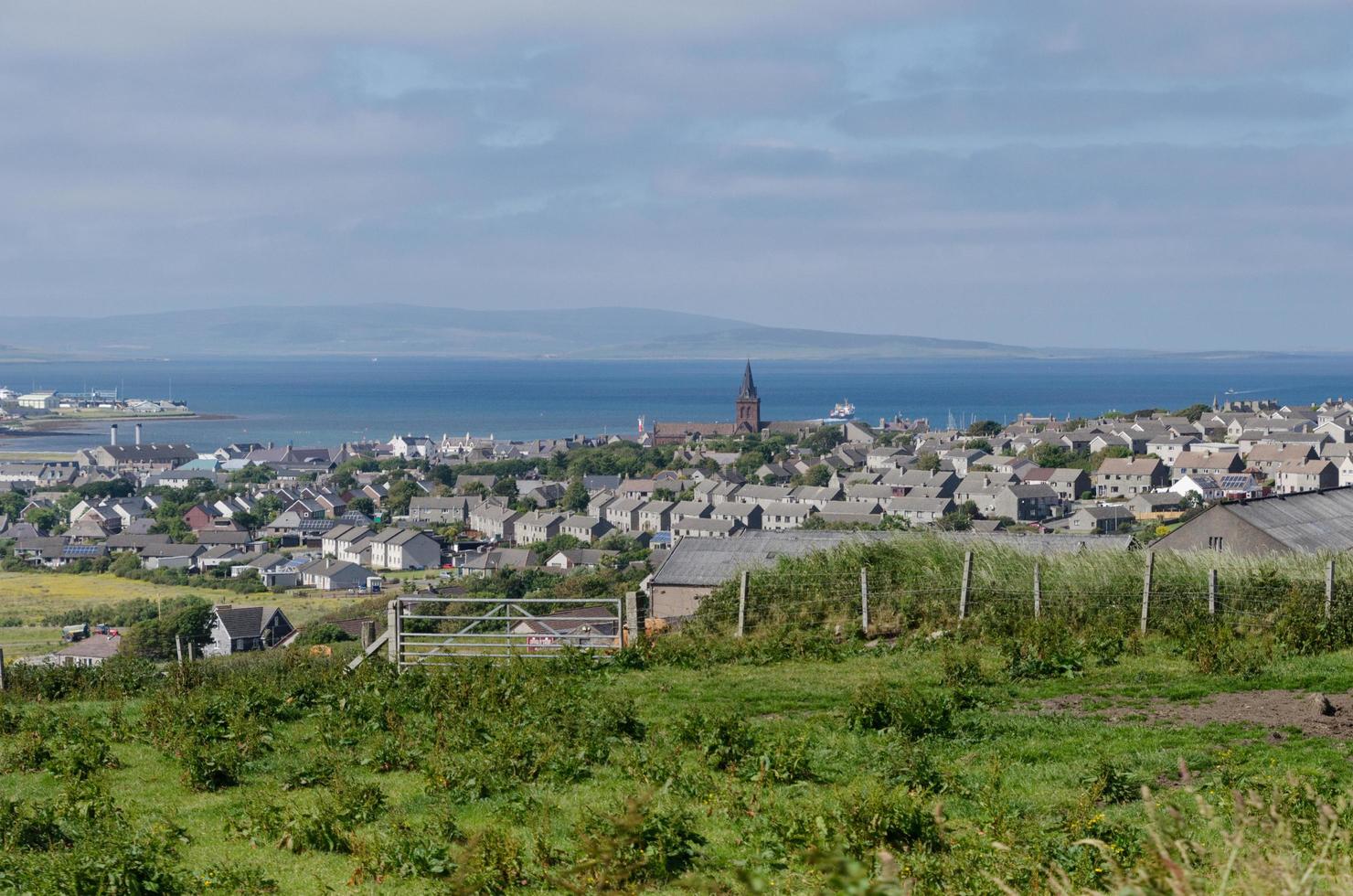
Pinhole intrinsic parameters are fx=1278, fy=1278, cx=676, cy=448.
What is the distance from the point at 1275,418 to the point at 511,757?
102 m

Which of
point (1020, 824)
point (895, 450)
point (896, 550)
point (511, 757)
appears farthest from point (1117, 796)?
point (895, 450)

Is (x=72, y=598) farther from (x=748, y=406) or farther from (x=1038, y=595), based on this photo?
(x=748, y=406)

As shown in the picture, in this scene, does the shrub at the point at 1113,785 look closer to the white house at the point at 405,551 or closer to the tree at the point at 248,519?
the white house at the point at 405,551

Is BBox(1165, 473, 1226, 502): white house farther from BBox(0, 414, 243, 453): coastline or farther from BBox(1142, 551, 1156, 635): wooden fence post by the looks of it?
BBox(0, 414, 243, 453): coastline

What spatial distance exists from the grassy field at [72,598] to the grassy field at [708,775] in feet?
118

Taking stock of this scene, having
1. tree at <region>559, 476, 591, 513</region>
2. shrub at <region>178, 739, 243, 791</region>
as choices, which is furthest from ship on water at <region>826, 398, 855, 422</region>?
shrub at <region>178, 739, 243, 791</region>

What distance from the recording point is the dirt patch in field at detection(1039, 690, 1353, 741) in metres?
9.11

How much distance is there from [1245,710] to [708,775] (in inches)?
175

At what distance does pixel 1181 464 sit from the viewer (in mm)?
79812

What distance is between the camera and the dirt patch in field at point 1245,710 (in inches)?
359

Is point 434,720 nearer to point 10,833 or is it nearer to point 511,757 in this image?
point 511,757

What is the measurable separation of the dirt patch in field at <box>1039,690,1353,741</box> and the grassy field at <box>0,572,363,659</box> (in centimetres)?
3877

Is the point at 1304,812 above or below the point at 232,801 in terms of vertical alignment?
above

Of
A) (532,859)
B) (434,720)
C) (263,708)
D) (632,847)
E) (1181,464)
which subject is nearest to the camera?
(632,847)
